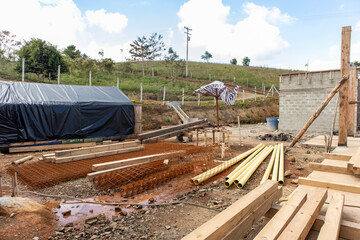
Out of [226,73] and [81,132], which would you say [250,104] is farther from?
[226,73]

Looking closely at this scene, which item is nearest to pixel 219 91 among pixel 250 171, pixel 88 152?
pixel 250 171

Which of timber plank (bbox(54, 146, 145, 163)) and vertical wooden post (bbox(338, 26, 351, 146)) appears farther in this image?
timber plank (bbox(54, 146, 145, 163))

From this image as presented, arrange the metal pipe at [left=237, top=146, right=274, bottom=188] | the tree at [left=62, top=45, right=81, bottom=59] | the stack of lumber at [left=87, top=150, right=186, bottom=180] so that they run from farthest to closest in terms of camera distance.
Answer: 1. the tree at [left=62, top=45, right=81, bottom=59]
2. the stack of lumber at [left=87, top=150, right=186, bottom=180]
3. the metal pipe at [left=237, top=146, right=274, bottom=188]

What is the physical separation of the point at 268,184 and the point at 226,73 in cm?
5211

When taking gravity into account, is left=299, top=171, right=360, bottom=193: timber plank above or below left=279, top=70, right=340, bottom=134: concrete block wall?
below

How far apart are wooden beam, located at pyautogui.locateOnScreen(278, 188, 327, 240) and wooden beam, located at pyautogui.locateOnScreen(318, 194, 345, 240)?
113 millimetres

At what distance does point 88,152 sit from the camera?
8133 millimetres

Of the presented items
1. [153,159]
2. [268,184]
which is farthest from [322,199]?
[153,159]

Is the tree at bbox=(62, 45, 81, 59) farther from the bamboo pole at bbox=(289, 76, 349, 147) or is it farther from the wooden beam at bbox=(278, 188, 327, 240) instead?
the wooden beam at bbox=(278, 188, 327, 240)

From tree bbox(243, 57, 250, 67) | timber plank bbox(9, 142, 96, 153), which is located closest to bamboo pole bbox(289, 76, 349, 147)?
timber plank bbox(9, 142, 96, 153)

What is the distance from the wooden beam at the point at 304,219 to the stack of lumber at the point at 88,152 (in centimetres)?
675

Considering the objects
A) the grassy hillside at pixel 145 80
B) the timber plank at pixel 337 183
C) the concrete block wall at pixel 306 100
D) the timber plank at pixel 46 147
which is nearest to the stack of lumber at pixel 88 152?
the timber plank at pixel 46 147

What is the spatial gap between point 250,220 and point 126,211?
2.54 meters

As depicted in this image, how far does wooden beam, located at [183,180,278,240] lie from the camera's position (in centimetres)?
174
